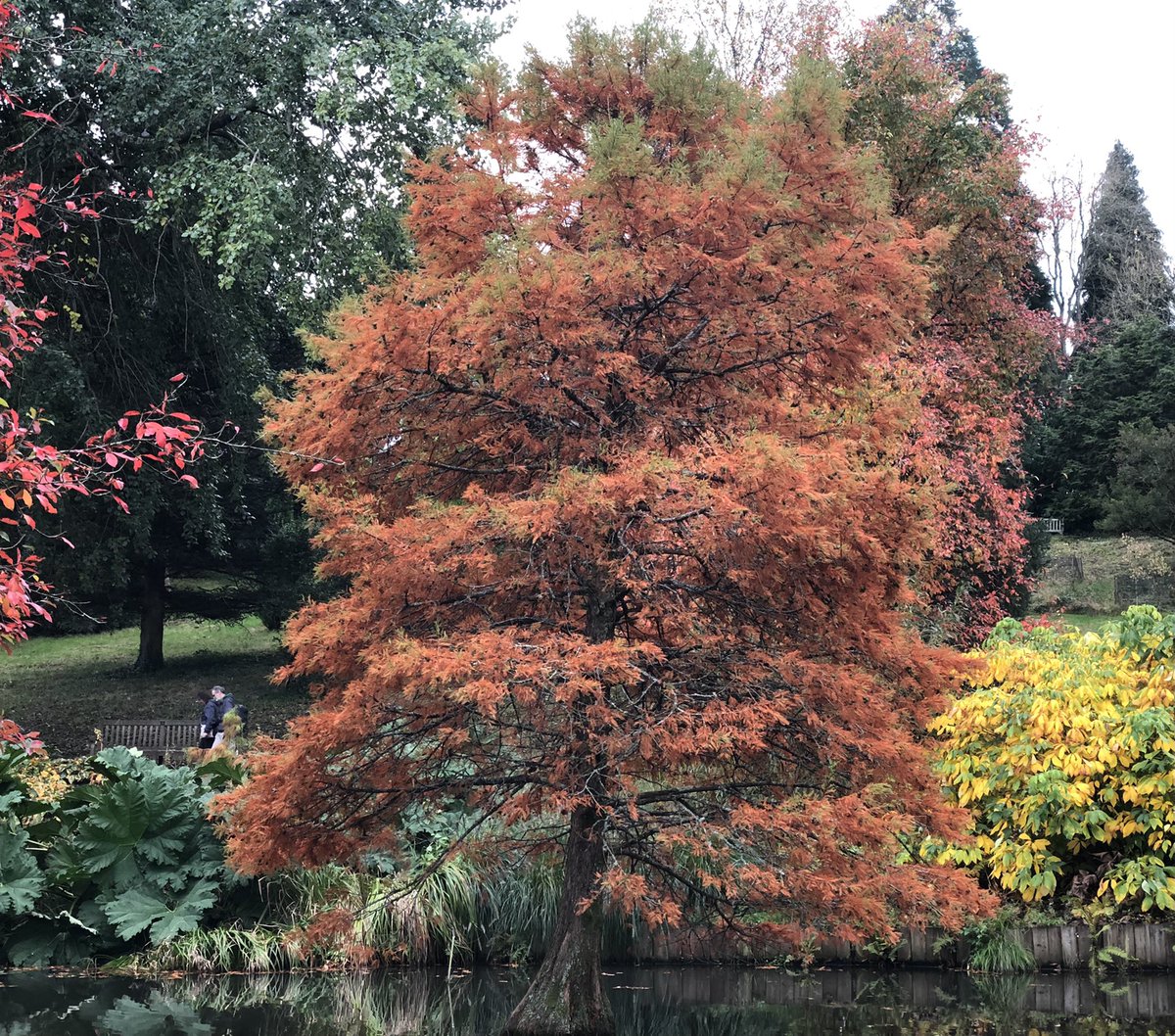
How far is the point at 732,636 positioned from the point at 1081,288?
1897 inches

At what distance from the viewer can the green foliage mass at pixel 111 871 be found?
1027 cm

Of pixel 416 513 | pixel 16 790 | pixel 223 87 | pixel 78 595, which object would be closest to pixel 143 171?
pixel 223 87

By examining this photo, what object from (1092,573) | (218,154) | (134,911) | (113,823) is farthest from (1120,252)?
(134,911)

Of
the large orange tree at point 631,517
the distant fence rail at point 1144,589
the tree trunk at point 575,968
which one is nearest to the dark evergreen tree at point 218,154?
the large orange tree at point 631,517

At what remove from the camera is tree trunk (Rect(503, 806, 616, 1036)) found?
7.94m

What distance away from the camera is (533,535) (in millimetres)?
6777

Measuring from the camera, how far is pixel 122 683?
28.2 meters

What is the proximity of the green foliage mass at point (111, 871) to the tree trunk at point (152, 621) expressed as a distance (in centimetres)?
1793

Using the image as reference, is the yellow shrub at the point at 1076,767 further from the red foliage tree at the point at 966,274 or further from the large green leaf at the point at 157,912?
the red foliage tree at the point at 966,274

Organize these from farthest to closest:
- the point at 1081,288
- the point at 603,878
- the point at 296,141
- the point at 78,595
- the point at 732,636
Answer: the point at 1081,288 → the point at 78,595 → the point at 296,141 → the point at 732,636 → the point at 603,878

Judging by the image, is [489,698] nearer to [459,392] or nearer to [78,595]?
[459,392]

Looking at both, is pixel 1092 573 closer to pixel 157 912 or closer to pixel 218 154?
pixel 218 154

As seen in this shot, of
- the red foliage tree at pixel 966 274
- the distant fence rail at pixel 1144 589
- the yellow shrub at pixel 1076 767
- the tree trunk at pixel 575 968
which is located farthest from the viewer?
the distant fence rail at pixel 1144 589

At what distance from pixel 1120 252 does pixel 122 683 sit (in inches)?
1539
